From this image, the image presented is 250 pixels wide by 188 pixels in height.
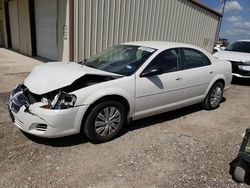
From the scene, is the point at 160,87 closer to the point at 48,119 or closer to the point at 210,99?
the point at 210,99

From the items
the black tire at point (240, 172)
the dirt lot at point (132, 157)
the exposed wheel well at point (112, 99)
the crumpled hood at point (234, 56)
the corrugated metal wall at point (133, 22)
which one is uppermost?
the corrugated metal wall at point (133, 22)

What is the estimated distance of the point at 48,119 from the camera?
3299mm

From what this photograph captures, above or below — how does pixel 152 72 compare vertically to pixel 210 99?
above

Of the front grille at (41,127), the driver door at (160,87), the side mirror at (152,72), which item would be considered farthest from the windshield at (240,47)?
the front grille at (41,127)

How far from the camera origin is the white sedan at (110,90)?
3406 millimetres

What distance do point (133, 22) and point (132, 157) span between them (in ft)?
21.4

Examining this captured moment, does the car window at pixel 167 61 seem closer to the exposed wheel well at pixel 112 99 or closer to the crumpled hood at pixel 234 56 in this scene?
the exposed wheel well at pixel 112 99

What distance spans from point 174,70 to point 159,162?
1.82m

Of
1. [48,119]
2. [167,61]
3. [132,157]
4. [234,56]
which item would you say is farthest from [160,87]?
[234,56]

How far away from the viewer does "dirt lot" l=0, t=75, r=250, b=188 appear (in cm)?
300

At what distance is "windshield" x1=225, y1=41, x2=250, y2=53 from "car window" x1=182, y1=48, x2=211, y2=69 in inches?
199

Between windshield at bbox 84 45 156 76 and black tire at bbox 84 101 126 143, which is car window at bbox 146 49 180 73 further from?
black tire at bbox 84 101 126 143

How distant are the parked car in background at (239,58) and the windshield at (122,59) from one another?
17.0 ft

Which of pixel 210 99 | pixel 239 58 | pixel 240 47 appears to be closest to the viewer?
pixel 210 99
